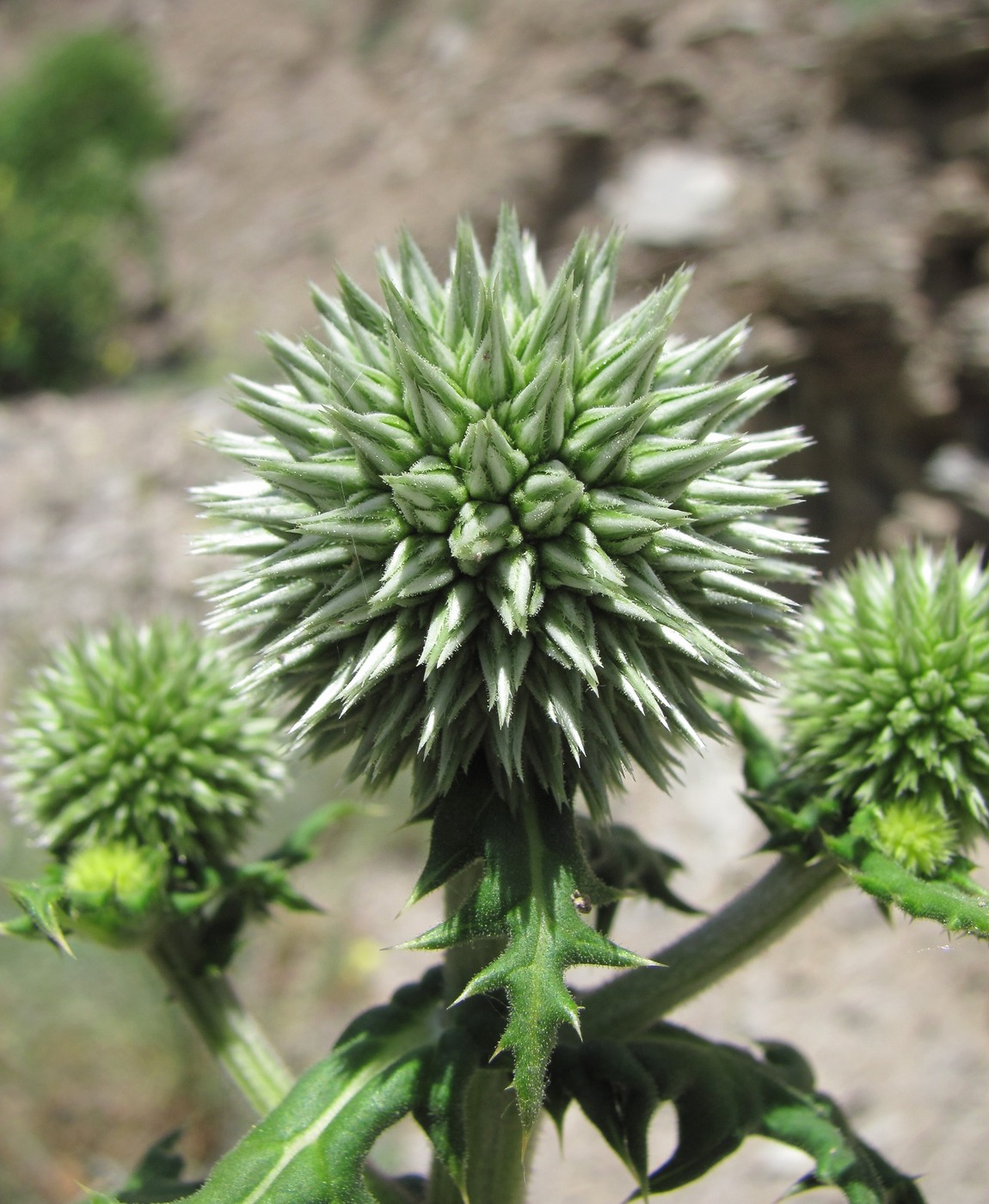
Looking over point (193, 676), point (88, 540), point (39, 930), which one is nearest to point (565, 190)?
point (88, 540)

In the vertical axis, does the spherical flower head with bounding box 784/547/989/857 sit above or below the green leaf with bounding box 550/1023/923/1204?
above

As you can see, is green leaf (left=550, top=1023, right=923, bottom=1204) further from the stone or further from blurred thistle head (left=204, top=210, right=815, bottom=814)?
the stone

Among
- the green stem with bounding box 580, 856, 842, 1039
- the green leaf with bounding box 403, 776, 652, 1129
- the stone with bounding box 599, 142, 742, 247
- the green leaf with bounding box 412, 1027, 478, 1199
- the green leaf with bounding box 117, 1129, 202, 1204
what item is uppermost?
the stone with bounding box 599, 142, 742, 247

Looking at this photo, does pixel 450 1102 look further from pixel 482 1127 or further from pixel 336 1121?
pixel 482 1127

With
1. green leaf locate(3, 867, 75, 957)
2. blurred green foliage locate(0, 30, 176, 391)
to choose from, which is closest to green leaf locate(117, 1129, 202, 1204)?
green leaf locate(3, 867, 75, 957)

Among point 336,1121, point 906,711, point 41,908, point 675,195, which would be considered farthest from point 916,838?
point 675,195

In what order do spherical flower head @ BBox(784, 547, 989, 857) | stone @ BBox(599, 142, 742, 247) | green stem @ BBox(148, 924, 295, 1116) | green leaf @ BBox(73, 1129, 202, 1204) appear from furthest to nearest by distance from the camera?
stone @ BBox(599, 142, 742, 247) < green stem @ BBox(148, 924, 295, 1116) < green leaf @ BBox(73, 1129, 202, 1204) < spherical flower head @ BBox(784, 547, 989, 857)

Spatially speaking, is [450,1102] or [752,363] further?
[752,363]

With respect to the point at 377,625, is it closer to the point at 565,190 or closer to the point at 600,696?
the point at 600,696
